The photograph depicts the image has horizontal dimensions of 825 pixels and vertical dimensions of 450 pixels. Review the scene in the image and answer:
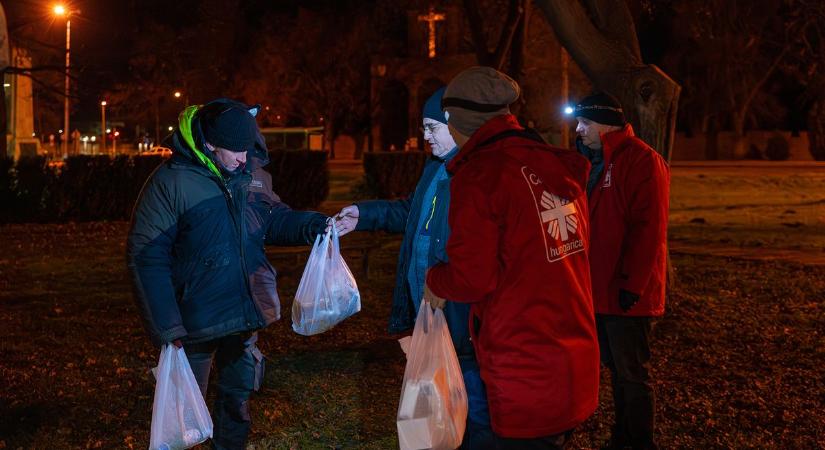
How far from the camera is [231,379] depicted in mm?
4273

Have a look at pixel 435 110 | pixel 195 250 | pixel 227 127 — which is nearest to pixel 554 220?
pixel 435 110

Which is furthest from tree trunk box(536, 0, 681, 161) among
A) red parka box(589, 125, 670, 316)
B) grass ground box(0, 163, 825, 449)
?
red parka box(589, 125, 670, 316)

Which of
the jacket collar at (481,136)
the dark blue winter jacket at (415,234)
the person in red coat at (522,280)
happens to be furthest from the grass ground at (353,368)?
the jacket collar at (481,136)

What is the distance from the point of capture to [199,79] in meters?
56.2

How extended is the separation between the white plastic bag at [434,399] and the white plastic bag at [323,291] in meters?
1.30

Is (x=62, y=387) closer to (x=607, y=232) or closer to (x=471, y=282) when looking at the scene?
(x=607, y=232)

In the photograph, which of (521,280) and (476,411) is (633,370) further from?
(521,280)

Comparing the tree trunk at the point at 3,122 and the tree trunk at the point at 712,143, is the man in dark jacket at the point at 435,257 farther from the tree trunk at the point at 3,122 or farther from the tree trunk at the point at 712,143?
the tree trunk at the point at 712,143

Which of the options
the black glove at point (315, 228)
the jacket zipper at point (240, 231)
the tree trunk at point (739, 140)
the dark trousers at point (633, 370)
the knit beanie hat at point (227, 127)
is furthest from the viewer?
the tree trunk at point (739, 140)

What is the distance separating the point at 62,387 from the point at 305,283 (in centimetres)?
285

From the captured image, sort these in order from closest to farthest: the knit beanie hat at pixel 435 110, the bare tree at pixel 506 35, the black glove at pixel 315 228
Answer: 1. the knit beanie hat at pixel 435 110
2. the black glove at pixel 315 228
3. the bare tree at pixel 506 35

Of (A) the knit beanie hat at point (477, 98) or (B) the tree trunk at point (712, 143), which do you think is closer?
(A) the knit beanie hat at point (477, 98)

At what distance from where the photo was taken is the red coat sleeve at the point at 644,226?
461cm

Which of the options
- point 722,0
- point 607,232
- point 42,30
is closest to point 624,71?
point 607,232
